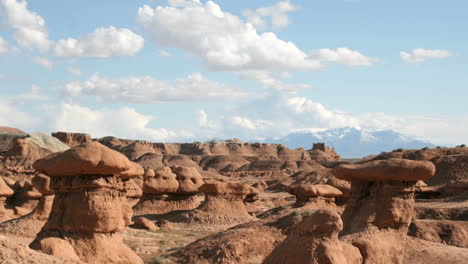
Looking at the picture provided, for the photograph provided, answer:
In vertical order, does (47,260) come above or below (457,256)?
above

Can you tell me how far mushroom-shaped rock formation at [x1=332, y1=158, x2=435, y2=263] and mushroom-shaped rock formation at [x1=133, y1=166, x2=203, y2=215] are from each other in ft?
42.6

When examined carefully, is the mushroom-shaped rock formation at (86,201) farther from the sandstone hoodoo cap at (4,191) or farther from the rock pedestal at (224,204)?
the rock pedestal at (224,204)

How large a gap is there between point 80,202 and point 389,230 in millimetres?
7630

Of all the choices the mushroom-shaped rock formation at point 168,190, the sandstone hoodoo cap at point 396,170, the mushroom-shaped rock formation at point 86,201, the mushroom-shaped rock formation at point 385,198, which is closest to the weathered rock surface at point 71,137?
the mushroom-shaped rock formation at point 168,190

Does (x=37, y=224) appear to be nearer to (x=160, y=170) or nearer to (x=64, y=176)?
(x=64, y=176)

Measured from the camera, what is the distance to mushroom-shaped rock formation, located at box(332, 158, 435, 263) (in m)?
13.8

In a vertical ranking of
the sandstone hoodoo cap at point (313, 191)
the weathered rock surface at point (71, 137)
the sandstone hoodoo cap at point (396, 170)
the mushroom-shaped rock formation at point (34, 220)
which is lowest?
the mushroom-shaped rock formation at point (34, 220)

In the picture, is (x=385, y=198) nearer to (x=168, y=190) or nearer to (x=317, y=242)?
(x=317, y=242)

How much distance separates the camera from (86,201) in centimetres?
1087

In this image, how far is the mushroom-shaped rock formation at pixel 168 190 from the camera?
84.6 ft

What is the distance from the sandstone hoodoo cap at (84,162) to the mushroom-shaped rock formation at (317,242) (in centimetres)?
373

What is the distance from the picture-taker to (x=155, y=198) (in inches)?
1038

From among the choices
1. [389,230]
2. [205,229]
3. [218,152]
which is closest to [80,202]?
[389,230]

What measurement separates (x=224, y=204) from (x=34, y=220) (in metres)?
9.22
